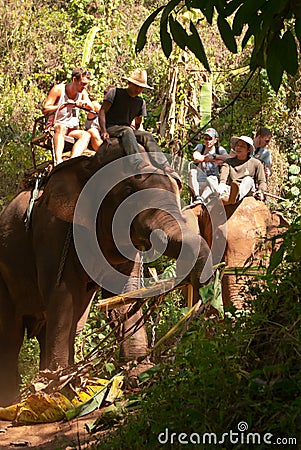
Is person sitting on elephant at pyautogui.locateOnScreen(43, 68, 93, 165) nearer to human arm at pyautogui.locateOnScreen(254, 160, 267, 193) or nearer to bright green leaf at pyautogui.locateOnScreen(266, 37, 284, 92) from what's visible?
human arm at pyautogui.locateOnScreen(254, 160, 267, 193)

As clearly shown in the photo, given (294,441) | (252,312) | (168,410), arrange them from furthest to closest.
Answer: (252,312) < (168,410) < (294,441)

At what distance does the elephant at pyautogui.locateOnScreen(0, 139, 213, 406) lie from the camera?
8.95 meters

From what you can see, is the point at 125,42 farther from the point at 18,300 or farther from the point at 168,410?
the point at 168,410

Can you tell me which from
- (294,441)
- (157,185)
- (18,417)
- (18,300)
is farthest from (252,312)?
(18,300)

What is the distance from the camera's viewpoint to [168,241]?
819 centimetres

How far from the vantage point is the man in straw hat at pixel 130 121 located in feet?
30.3

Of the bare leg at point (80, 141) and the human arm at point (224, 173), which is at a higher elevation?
the bare leg at point (80, 141)

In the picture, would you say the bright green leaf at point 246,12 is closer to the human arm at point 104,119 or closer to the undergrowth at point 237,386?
the undergrowth at point 237,386

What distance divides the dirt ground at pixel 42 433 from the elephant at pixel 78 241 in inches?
59.8

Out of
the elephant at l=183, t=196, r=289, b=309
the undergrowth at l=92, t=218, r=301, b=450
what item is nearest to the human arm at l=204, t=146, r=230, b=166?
the elephant at l=183, t=196, r=289, b=309

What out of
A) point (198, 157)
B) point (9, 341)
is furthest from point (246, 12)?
point (9, 341)

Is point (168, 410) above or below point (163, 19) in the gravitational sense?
below

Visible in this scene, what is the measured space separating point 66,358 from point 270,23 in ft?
19.1

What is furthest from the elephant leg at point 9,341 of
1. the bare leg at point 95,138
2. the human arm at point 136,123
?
the human arm at point 136,123
